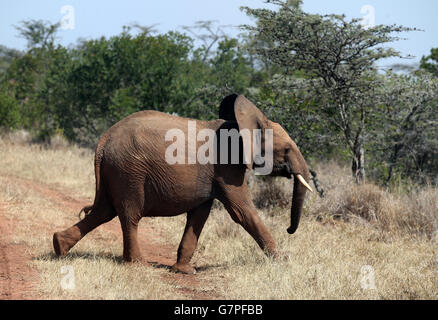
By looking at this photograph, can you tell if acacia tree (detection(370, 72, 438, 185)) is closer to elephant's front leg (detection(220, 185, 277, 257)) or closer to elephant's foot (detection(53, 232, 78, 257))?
elephant's front leg (detection(220, 185, 277, 257))

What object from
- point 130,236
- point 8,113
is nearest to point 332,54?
point 130,236

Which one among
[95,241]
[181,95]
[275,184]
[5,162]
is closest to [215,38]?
[181,95]

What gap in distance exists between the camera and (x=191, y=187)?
700 cm

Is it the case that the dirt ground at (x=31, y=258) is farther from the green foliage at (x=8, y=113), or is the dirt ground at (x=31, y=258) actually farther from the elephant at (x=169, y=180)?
the green foliage at (x=8, y=113)

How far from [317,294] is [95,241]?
14.0 feet

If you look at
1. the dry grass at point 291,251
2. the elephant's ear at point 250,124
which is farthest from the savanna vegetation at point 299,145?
the elephant's ear at point 250,124

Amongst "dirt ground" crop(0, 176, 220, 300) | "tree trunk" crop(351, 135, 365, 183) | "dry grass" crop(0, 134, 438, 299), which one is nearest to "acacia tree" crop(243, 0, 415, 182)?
"tree trunk" crop(351, 135, 365, 183)

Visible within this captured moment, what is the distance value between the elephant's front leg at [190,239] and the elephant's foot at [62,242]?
1355 millimetres

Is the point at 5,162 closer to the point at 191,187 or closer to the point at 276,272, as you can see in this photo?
the point at 191,187

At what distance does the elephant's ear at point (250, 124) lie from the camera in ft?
22.8

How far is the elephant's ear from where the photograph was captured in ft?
22.8

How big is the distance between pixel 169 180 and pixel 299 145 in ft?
19.9

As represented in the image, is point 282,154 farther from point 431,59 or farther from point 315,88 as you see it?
point 431,59

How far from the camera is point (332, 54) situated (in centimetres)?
1167
